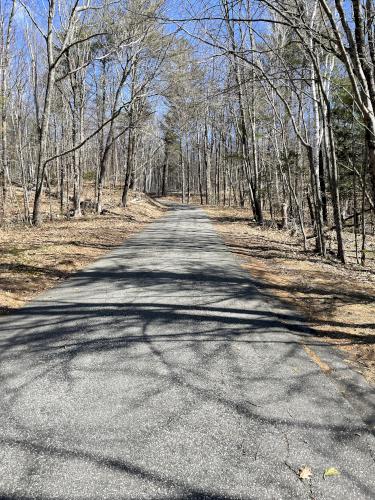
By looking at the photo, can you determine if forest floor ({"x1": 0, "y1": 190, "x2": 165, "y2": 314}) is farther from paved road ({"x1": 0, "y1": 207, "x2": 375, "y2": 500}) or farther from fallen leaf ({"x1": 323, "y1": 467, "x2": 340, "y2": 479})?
fallen leaf ({"x1": 323, "y1": 467, "x2": 340, "y2": 479})

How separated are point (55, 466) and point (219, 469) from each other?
104cm

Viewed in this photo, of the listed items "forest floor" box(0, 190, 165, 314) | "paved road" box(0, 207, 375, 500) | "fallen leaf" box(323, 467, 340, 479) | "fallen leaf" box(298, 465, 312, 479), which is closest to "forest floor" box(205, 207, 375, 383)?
"paved road" box(0, 207, 375, 500)

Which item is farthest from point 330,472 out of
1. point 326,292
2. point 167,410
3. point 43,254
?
point 43,254

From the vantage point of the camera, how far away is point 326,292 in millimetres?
7395

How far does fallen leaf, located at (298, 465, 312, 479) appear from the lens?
2457 millimetres

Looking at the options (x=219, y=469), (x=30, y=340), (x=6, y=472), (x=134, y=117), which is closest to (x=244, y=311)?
(x=30, y=340)

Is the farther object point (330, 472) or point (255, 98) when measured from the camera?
point (255, 98)

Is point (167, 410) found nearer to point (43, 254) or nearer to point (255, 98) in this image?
point (43, 254)

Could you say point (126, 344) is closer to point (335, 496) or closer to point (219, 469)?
point (219, 469)

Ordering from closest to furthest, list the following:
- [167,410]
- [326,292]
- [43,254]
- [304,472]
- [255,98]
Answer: [304,472]
[167,410]
[326,292]
[43,254]
[255,98]

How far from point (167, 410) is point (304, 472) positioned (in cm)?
112

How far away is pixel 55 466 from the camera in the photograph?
245 centimetres

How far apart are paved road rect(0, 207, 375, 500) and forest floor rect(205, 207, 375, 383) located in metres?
0.65

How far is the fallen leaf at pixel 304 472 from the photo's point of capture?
2.46 m
